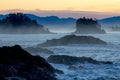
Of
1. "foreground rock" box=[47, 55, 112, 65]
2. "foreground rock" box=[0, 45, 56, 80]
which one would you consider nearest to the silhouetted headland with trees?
"foreground rock" box=[47, 55, 112, 65]

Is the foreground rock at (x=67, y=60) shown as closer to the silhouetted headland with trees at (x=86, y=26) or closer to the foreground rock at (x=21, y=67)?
the foreground rock at (x=21, y=67)

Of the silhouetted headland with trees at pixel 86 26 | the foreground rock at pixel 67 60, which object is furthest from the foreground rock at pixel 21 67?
the silhouetted headland with trees at pixel 86 26

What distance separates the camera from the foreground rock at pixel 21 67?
2591cm

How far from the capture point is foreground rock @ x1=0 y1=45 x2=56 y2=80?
85.0ft

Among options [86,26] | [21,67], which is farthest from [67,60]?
[86,26]

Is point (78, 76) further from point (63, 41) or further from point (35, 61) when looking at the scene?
point (63, 41)

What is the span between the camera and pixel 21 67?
27.5 metres

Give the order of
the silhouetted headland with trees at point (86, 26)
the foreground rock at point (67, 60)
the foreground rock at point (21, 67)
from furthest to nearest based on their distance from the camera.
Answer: the silhouetted headland with trees at point (86, 26) < the foreground rock at point (67, 60) < the foreground rock at point (21, 67)

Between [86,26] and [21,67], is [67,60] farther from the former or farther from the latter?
Result: [86,26]

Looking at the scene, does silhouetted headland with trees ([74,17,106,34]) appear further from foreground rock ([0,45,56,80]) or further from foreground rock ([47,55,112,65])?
foreground rock ([0,45,56,80])

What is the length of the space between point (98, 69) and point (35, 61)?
22.5 ft

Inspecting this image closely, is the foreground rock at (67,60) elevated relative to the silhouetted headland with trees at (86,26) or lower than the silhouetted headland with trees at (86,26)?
elevated

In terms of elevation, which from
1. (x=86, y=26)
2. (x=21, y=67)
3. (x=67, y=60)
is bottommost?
(x=86, y=26)

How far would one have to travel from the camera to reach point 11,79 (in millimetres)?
24703
